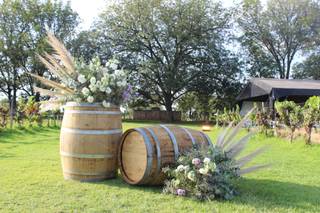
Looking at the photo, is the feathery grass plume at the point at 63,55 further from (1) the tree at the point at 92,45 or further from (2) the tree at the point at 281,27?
(2) the tree at the point at 281,27

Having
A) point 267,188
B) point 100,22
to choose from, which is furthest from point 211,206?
point 100,22

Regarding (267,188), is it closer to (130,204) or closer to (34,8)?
(130,204)

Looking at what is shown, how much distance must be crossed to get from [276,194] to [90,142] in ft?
7.31

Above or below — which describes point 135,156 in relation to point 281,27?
below

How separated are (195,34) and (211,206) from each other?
22.2 metres

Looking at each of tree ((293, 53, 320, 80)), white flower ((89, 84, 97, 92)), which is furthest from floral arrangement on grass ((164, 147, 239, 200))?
tree ((293, 53, 320, 80))

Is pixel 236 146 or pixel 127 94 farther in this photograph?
pixel 127 94

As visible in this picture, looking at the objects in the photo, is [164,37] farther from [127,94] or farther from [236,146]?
[236,146]

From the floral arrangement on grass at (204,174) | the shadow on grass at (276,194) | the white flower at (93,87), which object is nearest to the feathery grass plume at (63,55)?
the white flower at (93,87)

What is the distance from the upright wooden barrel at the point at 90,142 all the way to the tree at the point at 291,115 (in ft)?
19.5

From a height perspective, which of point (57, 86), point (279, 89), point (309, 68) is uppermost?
point (309, 68)

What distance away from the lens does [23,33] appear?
29188 millimetres

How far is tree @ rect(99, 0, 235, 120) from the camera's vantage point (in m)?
24.1

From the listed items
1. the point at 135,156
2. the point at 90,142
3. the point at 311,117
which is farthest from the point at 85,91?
the point at 311,117
